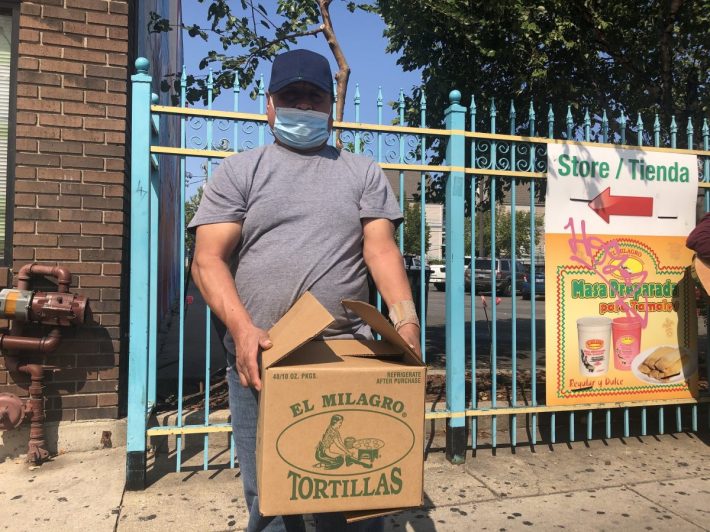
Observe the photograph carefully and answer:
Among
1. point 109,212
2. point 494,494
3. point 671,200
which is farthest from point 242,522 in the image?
point 671,200

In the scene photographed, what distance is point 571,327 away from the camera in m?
4.00

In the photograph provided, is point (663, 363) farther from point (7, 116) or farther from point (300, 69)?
point (7, 116)

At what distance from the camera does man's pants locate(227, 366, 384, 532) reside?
70.1 inches

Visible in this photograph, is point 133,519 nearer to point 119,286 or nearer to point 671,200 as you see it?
point 119,286

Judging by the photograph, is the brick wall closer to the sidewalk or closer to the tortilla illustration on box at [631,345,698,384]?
the sidewalk

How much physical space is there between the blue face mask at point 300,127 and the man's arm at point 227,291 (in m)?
0.34

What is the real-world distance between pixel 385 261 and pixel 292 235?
12.8 inches

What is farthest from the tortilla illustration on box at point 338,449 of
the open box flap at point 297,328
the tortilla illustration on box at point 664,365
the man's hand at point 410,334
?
the tortilla illustration on box at point 664,365

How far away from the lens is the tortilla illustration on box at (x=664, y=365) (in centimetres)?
414

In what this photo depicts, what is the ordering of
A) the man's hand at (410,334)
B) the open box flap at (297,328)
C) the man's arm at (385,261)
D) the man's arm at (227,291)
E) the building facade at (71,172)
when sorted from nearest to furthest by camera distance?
the open box flap at (297,328)
the man's arm at (227,291)
the man's hand at (410,334)
the man's arm at (385,261)
the building facade at (71,172)

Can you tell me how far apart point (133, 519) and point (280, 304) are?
1.93 meters

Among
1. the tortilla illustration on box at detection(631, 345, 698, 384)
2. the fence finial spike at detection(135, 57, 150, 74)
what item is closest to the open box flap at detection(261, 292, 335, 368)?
the fence finial spike at detection(135, 57, 150, 74)

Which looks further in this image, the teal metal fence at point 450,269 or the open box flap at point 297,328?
the teal metal fence at point 450,269

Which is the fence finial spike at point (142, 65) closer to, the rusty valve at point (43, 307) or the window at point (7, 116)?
the window at point (7, 116)
